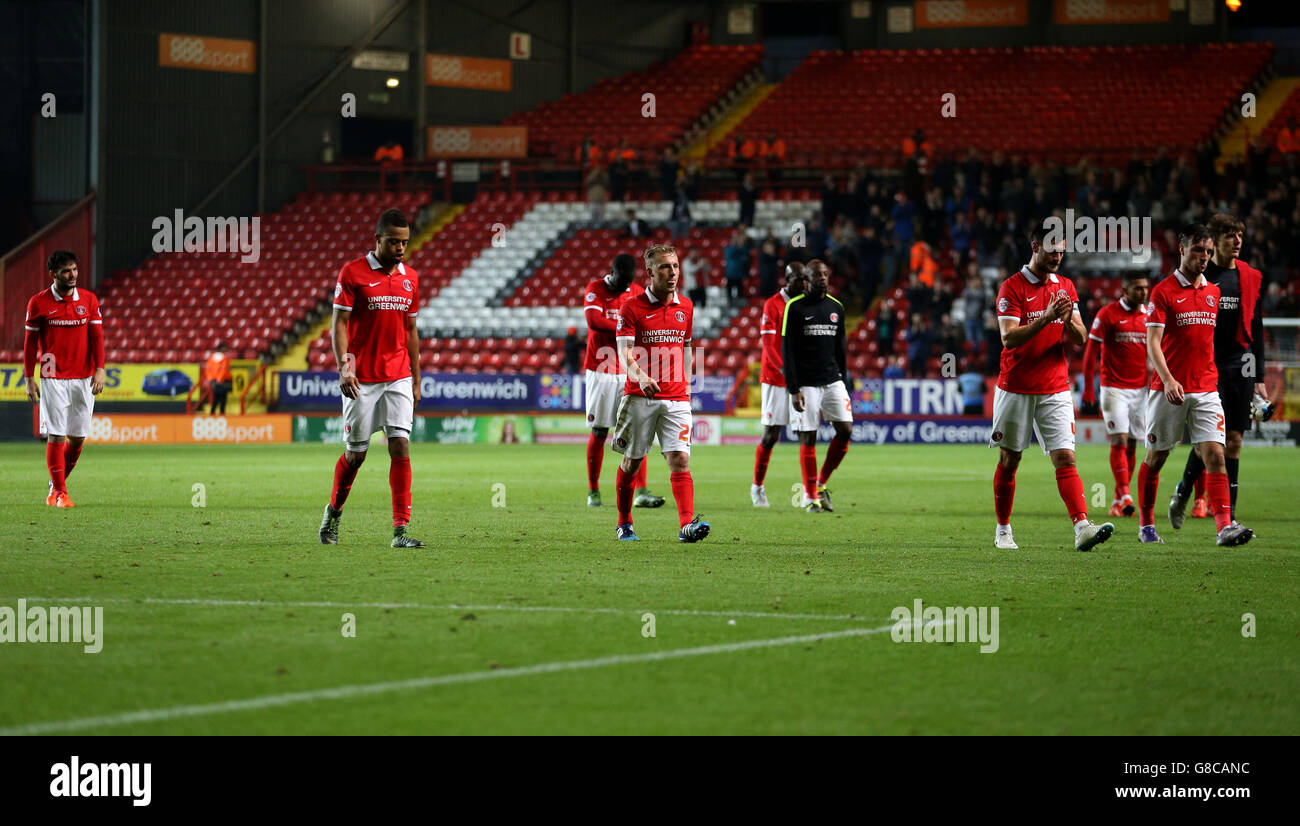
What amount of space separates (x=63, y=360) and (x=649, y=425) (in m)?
6.46

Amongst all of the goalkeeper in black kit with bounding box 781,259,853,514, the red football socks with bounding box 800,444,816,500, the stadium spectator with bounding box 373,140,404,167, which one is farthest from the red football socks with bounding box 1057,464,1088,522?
the stadium spectator with bounding box 373,140,404,167

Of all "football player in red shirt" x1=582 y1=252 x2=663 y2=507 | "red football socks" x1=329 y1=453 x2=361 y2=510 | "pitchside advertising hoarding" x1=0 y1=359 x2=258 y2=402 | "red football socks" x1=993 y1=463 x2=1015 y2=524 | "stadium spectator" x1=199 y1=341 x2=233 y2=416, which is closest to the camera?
"red football socks" x1=329 y1=453 x2=361 y2=510

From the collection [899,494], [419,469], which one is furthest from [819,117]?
[899,494]

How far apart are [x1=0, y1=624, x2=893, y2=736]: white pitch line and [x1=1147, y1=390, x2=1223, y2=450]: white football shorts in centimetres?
544

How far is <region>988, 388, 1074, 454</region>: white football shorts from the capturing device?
11.6m

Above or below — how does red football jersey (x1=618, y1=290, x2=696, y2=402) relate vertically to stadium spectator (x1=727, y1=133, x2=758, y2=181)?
below

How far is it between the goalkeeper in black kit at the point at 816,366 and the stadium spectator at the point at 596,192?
26.6 meters

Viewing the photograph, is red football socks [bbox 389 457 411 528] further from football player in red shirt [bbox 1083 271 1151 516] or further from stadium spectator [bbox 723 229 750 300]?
stadium spectator [bbox 723 229 750 300]

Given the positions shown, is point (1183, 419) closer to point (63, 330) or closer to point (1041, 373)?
point (1041, 373)

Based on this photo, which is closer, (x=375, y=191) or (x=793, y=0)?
(x=375, y=191)

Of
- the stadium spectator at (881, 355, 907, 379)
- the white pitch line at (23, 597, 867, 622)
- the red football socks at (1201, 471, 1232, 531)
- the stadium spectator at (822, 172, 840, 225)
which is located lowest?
the white pitch line at (23, 597, 867, 622)

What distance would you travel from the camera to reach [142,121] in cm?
4262
